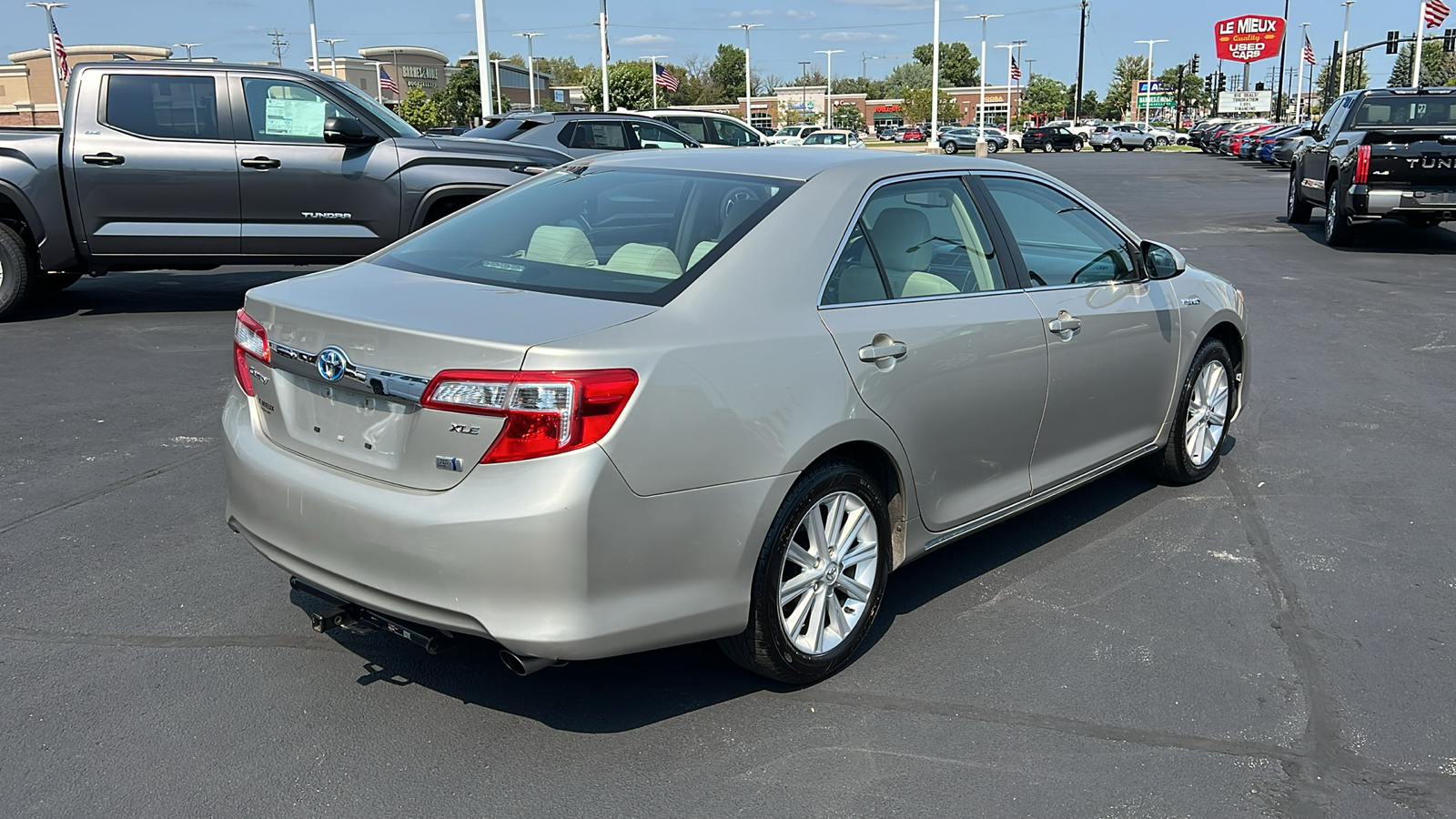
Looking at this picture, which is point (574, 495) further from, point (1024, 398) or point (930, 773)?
point (1024, 398)

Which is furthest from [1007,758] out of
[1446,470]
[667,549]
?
[1446,470]

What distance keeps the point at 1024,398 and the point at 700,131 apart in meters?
18.0

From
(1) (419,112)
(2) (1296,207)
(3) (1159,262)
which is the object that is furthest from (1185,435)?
(1) (419,112)

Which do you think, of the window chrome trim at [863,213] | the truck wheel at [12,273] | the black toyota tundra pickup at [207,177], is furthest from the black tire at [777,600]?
the truck wheel at [12,273]

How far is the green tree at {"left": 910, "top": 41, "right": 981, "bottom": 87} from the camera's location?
17725 cm

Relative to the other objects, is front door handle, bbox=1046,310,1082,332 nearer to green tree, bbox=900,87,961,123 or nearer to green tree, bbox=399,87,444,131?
green tree, bbox=399,87,444,131

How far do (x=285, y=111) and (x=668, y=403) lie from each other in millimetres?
8123

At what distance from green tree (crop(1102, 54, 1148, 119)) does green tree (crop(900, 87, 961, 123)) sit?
17485 mm

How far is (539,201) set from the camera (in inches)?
169

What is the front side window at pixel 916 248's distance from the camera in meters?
3.86

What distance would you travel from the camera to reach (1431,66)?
94.9 m

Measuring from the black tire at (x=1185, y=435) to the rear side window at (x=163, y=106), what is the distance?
7.80 m

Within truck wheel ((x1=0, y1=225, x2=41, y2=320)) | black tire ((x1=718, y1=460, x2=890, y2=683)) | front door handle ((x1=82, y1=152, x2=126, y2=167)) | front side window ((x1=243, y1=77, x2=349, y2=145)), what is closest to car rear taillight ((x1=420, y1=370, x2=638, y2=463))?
black tire ((x1=718, y1=460, x2=890, y2=683))

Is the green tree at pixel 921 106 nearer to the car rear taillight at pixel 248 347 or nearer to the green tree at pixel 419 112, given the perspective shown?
the green tree at pixel 419 112
